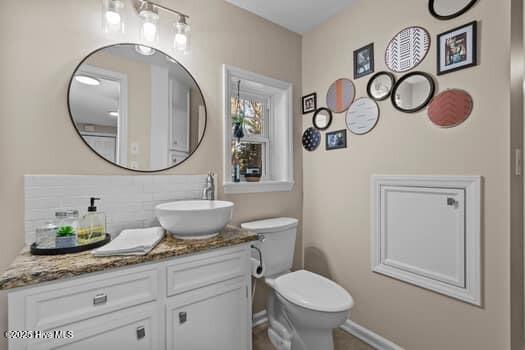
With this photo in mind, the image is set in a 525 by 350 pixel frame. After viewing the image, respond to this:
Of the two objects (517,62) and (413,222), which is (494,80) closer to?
(517,62)

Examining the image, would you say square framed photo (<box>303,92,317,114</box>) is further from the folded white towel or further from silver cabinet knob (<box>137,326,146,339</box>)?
silver cabinet knob (<box>137,326,146,339</box>)

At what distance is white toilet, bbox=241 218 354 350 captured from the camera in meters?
1.30

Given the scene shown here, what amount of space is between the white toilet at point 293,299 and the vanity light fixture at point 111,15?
141 cm

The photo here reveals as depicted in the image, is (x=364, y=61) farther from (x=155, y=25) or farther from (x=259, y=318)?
(x=259, y=318)

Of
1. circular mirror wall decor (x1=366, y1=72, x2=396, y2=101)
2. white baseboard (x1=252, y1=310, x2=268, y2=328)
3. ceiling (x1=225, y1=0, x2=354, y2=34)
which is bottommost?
white baseboard (x1=252, y1=310, x2=268, y2=328)

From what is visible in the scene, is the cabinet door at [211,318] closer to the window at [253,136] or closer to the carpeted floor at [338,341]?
the carpeted floor at [338,341]

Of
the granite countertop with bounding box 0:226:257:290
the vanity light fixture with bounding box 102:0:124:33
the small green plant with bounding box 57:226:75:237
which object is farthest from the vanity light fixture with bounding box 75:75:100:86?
the granite countertop with bounding box 0:226:257:290

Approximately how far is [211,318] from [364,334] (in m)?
1.18

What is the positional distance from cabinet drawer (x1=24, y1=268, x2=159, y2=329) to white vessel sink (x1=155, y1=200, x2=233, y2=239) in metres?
0.22

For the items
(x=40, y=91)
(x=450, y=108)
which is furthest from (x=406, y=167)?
(x=40, y=91)

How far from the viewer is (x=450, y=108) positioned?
1.31 metres

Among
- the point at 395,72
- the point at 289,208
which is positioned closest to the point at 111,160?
the point at 289,208

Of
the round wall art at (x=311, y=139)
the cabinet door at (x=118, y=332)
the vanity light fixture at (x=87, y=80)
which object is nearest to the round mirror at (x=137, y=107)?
the vanity light fixture at (x=87, y=80)

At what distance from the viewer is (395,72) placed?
1.55m
